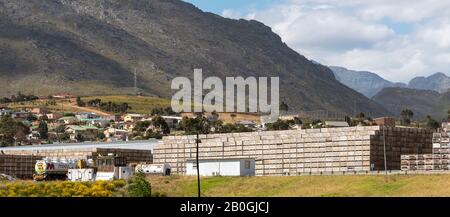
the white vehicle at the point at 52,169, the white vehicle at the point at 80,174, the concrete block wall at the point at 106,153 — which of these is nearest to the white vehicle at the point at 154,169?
the white vehicle at the point at 80,174

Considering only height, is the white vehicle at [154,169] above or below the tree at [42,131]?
below

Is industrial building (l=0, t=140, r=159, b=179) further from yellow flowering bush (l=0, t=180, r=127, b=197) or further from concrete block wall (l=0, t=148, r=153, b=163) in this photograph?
yellow flowering bush (l=0, t=180, r=127, b=197)

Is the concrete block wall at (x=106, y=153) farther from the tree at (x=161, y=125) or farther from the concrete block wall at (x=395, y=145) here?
the tree at (x=161, y=125)

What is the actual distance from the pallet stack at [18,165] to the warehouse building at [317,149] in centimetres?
1943

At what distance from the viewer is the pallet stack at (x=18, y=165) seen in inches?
3969

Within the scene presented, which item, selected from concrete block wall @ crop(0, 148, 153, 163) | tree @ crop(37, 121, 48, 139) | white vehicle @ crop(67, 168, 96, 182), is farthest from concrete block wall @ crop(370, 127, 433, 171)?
tree @ crop(37, 121, 48, 139)

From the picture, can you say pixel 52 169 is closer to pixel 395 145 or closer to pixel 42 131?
pixel 395 145

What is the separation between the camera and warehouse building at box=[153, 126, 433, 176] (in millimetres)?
84875

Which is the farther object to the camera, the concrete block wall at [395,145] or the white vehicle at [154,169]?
the white vehicle at [154,169]

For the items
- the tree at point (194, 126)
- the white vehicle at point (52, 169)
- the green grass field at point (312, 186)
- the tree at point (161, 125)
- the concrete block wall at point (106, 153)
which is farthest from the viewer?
the tree at point (161, 125)

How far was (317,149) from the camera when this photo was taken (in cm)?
8875

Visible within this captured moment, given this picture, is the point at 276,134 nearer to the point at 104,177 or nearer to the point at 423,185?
the point at 104,177
